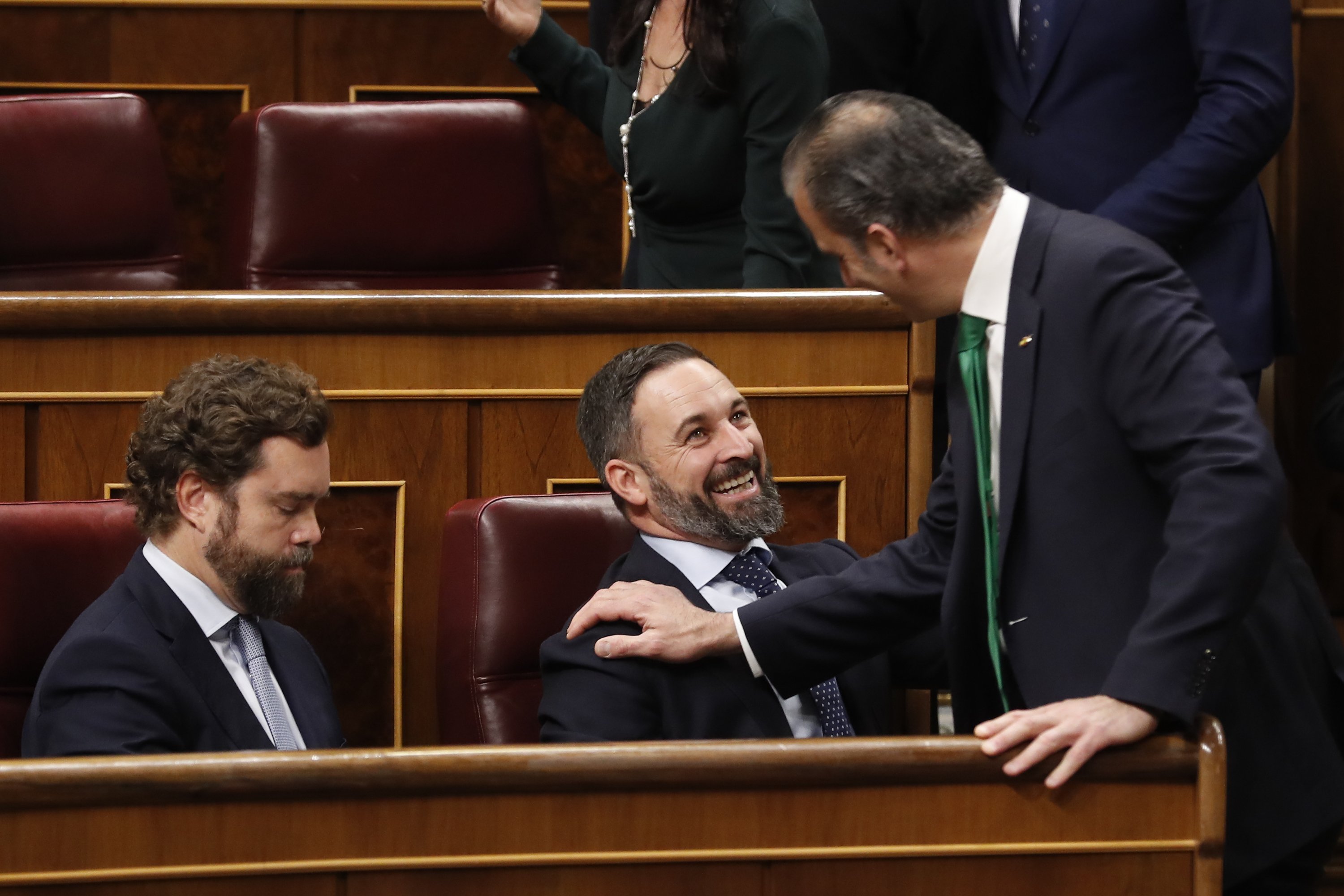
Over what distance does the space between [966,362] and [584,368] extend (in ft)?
1.78

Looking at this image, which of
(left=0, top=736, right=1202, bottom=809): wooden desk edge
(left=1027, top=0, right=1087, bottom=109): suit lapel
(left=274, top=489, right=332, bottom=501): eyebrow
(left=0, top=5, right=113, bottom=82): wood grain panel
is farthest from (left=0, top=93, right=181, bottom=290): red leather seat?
(left=0, top=736, right=1202, bottom=809): wooden desk edge

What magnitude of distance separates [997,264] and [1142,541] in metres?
0.17

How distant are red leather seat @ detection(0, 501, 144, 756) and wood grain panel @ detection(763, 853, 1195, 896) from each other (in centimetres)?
62

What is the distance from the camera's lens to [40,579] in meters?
1.19

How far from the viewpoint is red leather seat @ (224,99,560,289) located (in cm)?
176

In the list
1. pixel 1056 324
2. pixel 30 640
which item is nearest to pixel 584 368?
pixel 30 640

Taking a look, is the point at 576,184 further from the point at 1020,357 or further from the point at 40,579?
the point at 1020,357

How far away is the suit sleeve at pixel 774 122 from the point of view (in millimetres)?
1483

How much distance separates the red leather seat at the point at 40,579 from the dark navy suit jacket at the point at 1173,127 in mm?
853

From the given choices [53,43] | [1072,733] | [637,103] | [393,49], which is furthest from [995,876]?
[53,43]

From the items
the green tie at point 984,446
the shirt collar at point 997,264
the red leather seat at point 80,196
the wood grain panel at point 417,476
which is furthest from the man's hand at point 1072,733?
the red leather seat at point 80,196

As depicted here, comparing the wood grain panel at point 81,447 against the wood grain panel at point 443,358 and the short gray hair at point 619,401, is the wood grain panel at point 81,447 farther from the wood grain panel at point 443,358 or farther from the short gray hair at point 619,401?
the short gray hair at point 619,401

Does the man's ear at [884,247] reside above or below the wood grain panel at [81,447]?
above

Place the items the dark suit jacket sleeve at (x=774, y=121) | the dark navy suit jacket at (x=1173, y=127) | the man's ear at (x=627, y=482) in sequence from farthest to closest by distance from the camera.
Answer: the dark suit jacket sleeve at (x=774, y=121) < the dark navy suit jacket at (x=1173, y=127) < the man's ear at (x=627, y=482)
